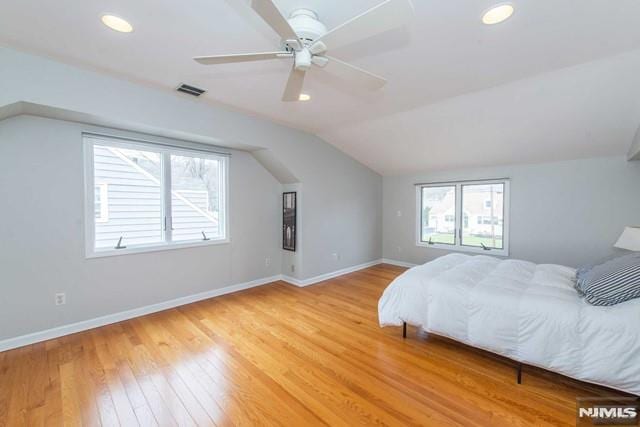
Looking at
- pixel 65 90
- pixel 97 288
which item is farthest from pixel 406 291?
pixel 65 90

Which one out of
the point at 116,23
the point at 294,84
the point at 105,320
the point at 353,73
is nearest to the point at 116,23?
the point at 116,23

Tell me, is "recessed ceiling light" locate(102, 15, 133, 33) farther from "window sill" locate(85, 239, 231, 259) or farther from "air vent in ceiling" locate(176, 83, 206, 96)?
"window sill" locate(85, 239, 231, 259)

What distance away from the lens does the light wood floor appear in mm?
1696

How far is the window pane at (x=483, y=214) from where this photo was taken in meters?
4.57

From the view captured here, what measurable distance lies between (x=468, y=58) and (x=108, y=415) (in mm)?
3726

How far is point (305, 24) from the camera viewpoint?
1659 millimetres

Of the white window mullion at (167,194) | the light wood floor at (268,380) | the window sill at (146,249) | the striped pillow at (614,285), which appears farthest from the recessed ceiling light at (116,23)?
the striped pillow at (614,285)

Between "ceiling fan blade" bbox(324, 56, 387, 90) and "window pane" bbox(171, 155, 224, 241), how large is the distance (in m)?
2.58

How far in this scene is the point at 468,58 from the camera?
220cm

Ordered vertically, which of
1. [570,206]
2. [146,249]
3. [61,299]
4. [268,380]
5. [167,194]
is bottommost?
[268,380]

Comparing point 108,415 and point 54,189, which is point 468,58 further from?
point 54,189

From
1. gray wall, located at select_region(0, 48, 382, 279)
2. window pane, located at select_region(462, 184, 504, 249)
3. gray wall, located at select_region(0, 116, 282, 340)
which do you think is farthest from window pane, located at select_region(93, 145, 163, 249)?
window pane, located at select_region(462, 184, 504, 249)

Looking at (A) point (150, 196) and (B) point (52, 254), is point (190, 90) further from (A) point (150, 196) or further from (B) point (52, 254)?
(B) point (52, 254)

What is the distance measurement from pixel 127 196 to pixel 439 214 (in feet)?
17.0
